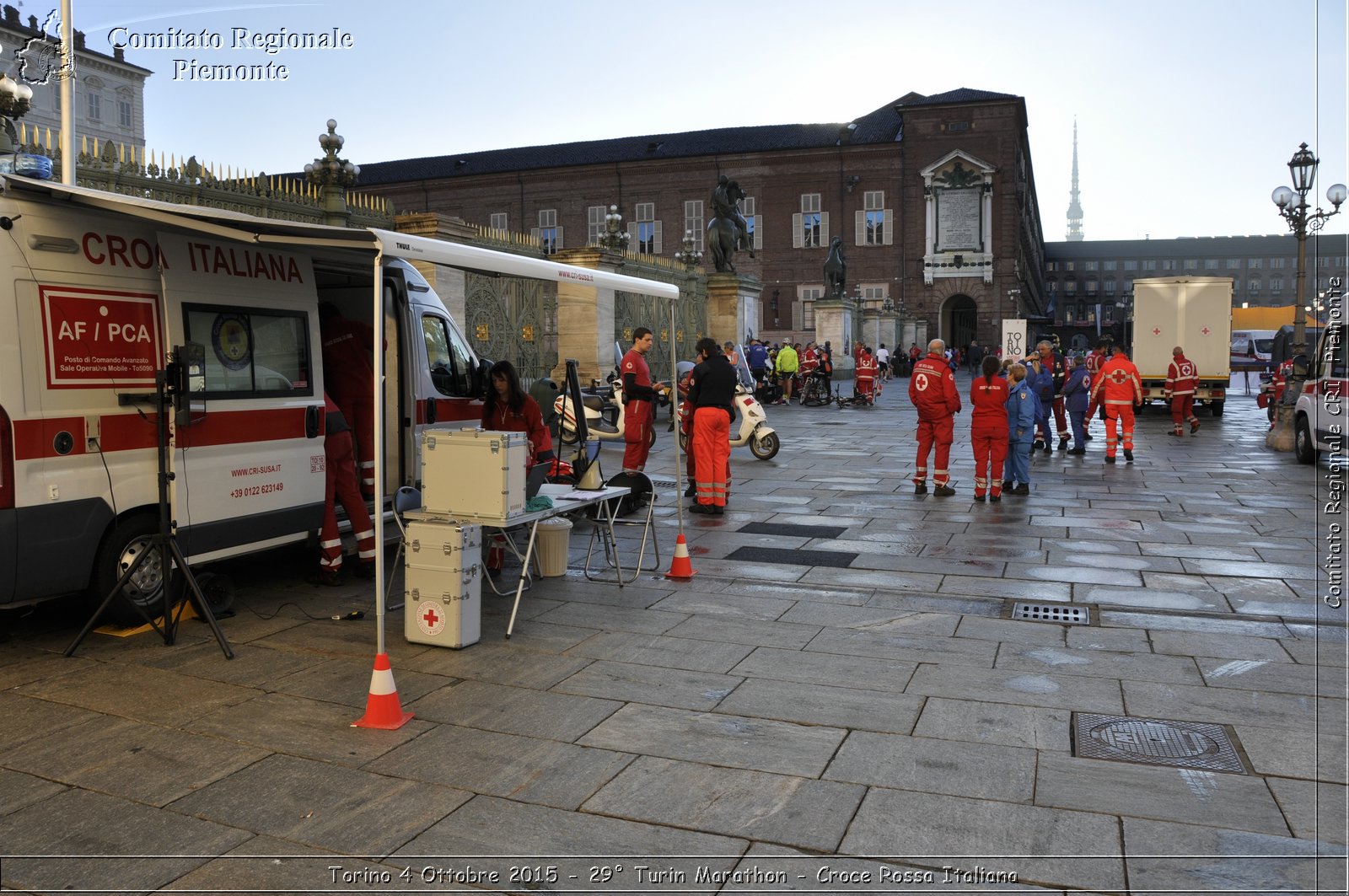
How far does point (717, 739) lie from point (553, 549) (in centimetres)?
365

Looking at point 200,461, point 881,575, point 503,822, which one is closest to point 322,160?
point 200,461

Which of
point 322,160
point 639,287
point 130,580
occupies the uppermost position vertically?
point 322,160

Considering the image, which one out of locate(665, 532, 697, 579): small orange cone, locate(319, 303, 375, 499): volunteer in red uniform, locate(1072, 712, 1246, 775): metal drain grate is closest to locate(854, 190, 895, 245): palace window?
locate(319, 303, 375, 499): volunteer in red uniform

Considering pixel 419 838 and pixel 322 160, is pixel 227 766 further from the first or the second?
pixel 322 160

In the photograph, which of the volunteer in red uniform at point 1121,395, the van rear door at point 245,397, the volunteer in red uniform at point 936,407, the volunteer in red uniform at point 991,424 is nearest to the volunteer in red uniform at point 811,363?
the volunteer in red uniform at point 1121,395

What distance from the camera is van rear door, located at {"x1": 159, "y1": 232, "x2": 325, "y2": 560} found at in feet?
22.3

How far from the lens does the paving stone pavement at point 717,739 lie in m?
3.77

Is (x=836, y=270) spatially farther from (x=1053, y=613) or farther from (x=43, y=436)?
(x=43, y=436)

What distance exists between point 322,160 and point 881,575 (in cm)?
982

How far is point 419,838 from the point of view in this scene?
3.94 meters

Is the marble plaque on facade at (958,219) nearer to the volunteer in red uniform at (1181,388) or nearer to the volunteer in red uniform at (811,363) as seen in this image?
the volunteer in red uniform at (811,363)

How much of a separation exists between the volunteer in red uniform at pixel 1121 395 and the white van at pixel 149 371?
34.2ft

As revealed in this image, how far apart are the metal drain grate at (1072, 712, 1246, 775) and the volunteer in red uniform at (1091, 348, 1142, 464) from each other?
11.7m

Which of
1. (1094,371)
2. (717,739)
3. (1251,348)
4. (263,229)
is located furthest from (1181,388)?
(1251,348)
